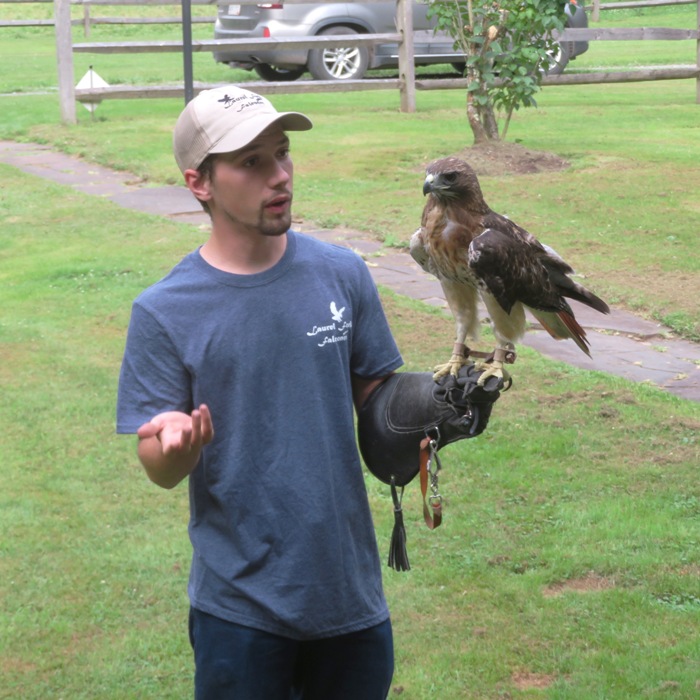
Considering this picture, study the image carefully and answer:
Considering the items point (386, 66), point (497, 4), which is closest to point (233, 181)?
point (497, 4)

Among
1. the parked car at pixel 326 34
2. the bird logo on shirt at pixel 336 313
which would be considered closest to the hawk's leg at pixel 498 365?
the bird logo on shirt at pixel 336 313

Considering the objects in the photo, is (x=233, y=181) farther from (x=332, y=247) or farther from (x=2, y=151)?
(x=2, y=151)

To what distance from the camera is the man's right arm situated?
8.22ft

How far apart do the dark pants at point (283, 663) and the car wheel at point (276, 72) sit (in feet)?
57.3

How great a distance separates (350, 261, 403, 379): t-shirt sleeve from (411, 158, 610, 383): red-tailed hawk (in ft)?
0.57

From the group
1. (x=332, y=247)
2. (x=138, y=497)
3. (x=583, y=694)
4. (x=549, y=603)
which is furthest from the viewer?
Result: (x=138, y=497)

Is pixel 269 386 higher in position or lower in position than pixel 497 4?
lower

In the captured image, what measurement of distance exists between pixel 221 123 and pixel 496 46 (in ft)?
33.9

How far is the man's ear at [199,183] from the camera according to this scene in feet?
9.58

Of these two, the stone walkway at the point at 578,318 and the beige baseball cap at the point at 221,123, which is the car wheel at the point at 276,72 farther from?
the beige baseball cap at the point at 221,123

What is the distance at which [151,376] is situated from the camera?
283 centimetres

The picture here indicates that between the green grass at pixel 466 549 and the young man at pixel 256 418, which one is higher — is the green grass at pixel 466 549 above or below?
below

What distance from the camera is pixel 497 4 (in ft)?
41.2

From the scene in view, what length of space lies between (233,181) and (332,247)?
0.36 meters
